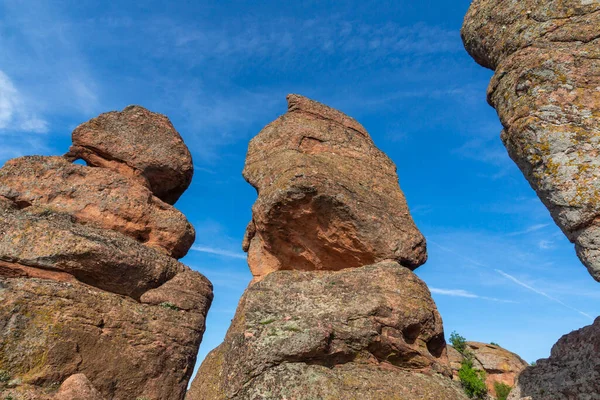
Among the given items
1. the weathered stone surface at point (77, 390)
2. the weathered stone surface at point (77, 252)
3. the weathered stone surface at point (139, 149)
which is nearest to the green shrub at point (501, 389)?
the weathered stone surface at point (139, 149)

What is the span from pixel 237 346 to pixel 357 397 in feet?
8.30

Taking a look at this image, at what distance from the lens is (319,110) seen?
1598 centimetres

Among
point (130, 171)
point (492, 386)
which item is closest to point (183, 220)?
point (130, 171)

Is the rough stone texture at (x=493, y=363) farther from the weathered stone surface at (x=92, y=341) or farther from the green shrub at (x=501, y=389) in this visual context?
the weathered stone surface at (x=92, y=341)

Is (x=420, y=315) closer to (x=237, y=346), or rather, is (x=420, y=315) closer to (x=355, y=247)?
(x=355, y=247)

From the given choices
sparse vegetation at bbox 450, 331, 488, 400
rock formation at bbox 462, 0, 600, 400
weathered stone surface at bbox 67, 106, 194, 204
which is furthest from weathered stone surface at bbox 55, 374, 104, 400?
sparse vegetation at bbox 450, 331, 488, 400

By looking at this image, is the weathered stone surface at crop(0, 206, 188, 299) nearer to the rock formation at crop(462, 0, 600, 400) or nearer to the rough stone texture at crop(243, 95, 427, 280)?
the rough stone texture at crop(243, 95, 427, 280)

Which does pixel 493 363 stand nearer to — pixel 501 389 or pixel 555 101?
pixel 501 389

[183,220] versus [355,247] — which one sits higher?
[183,220]

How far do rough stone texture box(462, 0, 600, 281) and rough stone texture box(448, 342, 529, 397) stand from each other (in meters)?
35.4

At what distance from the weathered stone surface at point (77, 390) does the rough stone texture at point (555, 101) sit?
32.4 feet

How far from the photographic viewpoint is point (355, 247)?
1284 cm

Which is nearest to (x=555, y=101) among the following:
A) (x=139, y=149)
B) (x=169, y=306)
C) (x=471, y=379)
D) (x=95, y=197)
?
(x=169, y=306)

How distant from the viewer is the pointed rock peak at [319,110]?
15867 mm
